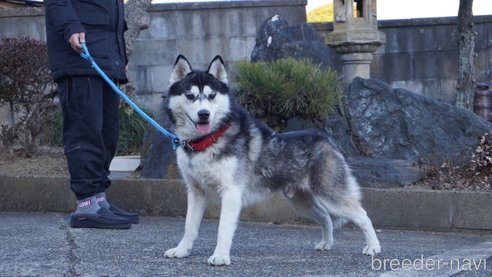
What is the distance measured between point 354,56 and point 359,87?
14.6 feet

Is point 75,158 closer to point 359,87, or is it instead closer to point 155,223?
point 155,223

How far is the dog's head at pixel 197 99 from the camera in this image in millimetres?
5137

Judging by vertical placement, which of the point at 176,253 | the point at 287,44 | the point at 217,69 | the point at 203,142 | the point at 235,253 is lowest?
the point at 235,253

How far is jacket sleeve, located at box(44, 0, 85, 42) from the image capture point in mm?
5795

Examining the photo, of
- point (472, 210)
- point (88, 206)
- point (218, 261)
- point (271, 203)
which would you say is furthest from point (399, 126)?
point (218, 261)

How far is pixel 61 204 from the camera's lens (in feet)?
25.5

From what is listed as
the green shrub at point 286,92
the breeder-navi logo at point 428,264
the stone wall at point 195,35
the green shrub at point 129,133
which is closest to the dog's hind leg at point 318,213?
the breeder-navi logo at point 428,264

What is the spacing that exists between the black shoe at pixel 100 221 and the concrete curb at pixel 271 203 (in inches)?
55.0

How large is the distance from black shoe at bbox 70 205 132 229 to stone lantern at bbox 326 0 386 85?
7.89 m

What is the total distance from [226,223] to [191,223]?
0.35 metres

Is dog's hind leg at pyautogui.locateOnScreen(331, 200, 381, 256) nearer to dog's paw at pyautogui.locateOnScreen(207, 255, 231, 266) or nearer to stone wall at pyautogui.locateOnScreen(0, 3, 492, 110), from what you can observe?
dog's paw at pyautogui.locateOnScreen(207, 255, 231, 266)

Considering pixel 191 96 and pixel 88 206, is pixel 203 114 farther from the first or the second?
Answer: pixel 88 206

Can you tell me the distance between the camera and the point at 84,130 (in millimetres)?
6102

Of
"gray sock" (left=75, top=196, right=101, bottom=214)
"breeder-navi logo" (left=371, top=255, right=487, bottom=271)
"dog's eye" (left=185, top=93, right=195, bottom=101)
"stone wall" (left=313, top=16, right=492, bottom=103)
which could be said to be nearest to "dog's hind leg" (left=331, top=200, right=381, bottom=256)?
"breeder-navi logo" (left=371, top=255, right=487, bottom=271)
